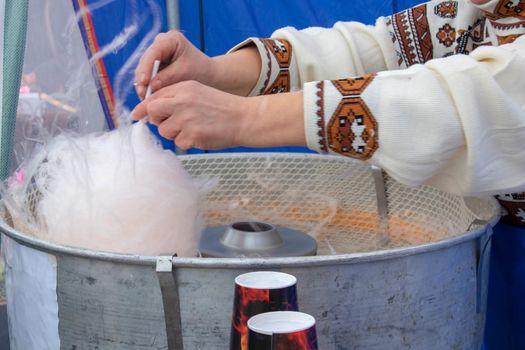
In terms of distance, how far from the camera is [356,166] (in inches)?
48.6

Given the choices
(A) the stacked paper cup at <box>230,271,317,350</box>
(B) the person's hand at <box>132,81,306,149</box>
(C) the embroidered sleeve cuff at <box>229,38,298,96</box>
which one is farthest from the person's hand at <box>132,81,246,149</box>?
(C) the embroidered sleeve cuff at <box>229,38,298,96</box>

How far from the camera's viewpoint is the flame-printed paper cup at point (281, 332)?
500 millimetres

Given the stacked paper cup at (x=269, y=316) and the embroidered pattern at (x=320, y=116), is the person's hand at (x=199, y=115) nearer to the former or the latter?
the embroidered pattern at (x=320, y=116)

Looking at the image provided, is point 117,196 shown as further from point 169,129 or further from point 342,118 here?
point 342,118

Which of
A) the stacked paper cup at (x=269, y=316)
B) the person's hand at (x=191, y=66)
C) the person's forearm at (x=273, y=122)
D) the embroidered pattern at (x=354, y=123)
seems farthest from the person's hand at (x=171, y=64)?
the stacked paper cup at (x=269, y=316)

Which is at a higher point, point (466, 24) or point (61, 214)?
point (466, 24)

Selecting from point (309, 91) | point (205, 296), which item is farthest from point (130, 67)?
point (205, 296)

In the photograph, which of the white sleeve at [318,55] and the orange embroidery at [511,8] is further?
the white sleeve at [318,55]

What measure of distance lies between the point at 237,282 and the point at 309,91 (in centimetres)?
27

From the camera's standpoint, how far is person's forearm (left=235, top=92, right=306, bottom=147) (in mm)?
750

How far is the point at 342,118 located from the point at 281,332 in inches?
12.3

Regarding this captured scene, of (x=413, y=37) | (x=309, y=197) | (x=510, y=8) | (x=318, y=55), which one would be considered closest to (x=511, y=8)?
(x=510, y=8)

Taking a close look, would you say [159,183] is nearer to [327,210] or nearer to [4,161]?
[327,210]

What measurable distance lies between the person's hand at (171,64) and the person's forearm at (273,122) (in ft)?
0.80
